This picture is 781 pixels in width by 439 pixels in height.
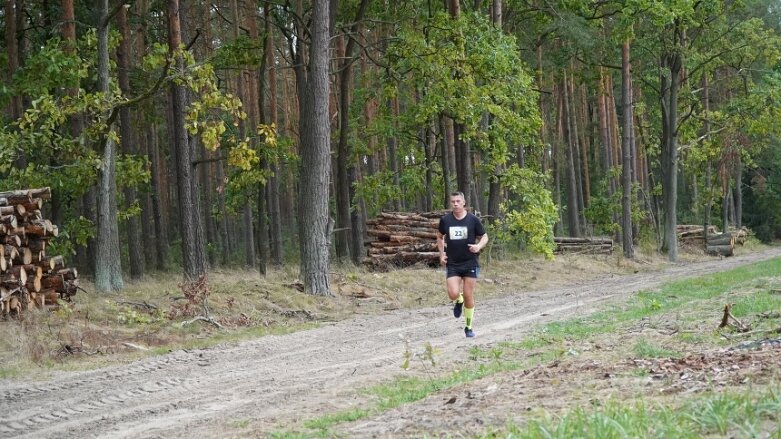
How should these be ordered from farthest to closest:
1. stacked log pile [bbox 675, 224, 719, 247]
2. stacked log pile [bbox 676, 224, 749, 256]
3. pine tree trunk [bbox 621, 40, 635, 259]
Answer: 1. stacked log pile [bbox 675, 224, 719, 247]
2. stacked log pile [bbox 676, 224, 749, 256]
3. pine tree trunk [bbox 621, 40, 635, 259]

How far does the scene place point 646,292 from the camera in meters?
20.3

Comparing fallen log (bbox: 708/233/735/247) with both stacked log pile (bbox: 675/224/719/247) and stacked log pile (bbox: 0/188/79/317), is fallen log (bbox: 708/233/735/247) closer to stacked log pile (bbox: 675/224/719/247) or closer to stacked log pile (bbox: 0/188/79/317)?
stacked log pile (bbox: 675/224/719/247)

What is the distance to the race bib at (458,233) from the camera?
12.7 meters

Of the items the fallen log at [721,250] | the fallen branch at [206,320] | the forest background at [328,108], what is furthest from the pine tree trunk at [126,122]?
the fallen log at [721,250]

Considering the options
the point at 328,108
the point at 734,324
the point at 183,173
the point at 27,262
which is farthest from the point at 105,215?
the point at 734,324

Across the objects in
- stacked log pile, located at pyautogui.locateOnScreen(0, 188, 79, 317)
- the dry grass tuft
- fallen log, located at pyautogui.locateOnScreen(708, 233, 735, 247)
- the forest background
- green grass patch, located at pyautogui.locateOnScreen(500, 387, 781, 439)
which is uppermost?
the forest background

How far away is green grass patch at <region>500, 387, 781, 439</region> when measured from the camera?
4.66 m

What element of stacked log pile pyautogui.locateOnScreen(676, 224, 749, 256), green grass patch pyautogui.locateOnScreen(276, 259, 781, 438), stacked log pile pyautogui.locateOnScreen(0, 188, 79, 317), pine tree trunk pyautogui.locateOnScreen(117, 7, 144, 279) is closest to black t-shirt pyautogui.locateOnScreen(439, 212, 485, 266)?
green grass patch pyautogui.locateOnScreen(276, 259, 781, 438)

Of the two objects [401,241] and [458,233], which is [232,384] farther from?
[401,241]

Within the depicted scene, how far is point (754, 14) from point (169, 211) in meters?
34.7

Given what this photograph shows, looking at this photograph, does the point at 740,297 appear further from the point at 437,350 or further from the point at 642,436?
the point at 642,436

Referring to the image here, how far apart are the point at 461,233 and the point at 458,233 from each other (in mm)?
43

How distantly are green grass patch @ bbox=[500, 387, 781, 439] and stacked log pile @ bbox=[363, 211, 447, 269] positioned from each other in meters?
20.4

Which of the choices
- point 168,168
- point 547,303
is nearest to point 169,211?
point 168,168
